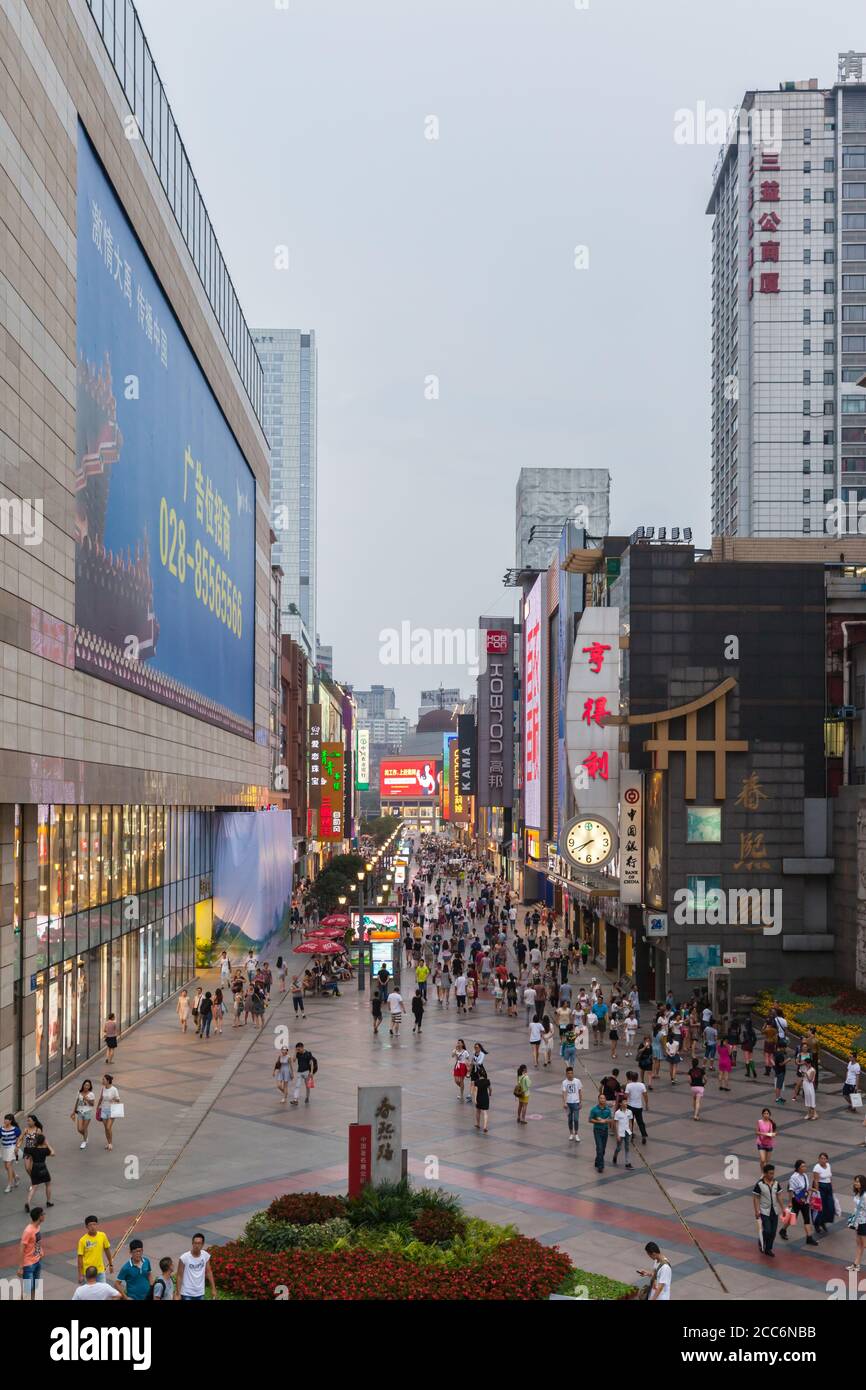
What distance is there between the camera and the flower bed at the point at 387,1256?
54.3ft

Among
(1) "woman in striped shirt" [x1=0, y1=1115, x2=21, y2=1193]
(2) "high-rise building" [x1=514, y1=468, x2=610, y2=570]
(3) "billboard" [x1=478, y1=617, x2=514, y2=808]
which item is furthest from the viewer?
(2) "high-rise building" [x1=514, y1=468, x2=610, y2=570]

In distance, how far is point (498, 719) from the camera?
11444 cm

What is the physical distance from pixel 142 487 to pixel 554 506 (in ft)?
329

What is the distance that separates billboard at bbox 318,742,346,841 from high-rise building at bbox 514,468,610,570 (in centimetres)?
2888

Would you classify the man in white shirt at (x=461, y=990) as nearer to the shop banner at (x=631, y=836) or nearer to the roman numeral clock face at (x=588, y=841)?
the shop banner at (x=631, y=836)

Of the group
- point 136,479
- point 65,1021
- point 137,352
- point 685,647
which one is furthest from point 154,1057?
point 685,647

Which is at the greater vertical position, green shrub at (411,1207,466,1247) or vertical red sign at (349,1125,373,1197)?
vertical red sign at (349,1125,373,1197)

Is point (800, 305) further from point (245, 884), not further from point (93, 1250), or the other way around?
point (93, 1250)

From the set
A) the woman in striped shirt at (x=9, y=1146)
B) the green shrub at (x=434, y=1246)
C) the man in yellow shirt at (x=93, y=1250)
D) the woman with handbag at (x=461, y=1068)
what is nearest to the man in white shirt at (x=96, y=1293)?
the man in yellow shirt at (x=93, y=1250)

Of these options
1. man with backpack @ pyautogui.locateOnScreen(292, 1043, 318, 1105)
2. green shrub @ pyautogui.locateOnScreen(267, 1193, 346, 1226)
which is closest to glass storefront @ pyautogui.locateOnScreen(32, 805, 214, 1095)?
man with backpack @ pyautogui.locateOnScreen(292, 1043, 318, 1105)

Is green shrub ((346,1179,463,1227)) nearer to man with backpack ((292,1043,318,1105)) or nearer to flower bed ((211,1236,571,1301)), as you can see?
flower bed ((211,1236,571,1301))

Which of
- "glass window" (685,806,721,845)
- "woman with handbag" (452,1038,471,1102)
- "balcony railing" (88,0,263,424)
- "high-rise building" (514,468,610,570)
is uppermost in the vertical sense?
"high-rise building" (514,468,610,570)

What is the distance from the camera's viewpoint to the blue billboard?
32.6 m

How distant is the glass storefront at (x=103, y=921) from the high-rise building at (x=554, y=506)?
282ft
